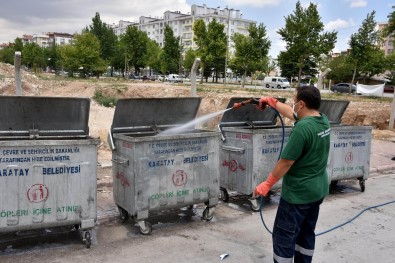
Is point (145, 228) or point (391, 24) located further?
point (391, 24)

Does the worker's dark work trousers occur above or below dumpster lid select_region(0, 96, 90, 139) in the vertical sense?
below

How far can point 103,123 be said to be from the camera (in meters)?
16.0

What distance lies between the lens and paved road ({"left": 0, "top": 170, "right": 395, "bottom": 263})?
4.42 metres

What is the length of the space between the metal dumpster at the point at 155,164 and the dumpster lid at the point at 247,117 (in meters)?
1.21

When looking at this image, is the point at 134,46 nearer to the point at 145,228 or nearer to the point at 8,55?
the point at 8,55

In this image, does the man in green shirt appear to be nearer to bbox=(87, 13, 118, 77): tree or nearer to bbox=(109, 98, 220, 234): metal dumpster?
bbox=(109, 98, 220, 234): metal dumpster

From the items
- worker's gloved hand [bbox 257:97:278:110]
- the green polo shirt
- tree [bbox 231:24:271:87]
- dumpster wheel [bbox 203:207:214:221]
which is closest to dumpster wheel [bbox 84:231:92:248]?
dumpster wheel [bbox 203:207:214:221]

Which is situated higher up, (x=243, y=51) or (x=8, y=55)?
(x=8, y=55)

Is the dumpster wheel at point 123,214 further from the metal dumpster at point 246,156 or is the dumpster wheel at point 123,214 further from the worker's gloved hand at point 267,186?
the worker's gloved hand at point 267,186

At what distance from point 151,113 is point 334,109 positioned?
434 cm

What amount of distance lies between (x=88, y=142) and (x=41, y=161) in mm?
560

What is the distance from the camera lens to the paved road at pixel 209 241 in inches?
174

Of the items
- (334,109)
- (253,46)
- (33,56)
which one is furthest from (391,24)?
(33,56)

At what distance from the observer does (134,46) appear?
60.0m
